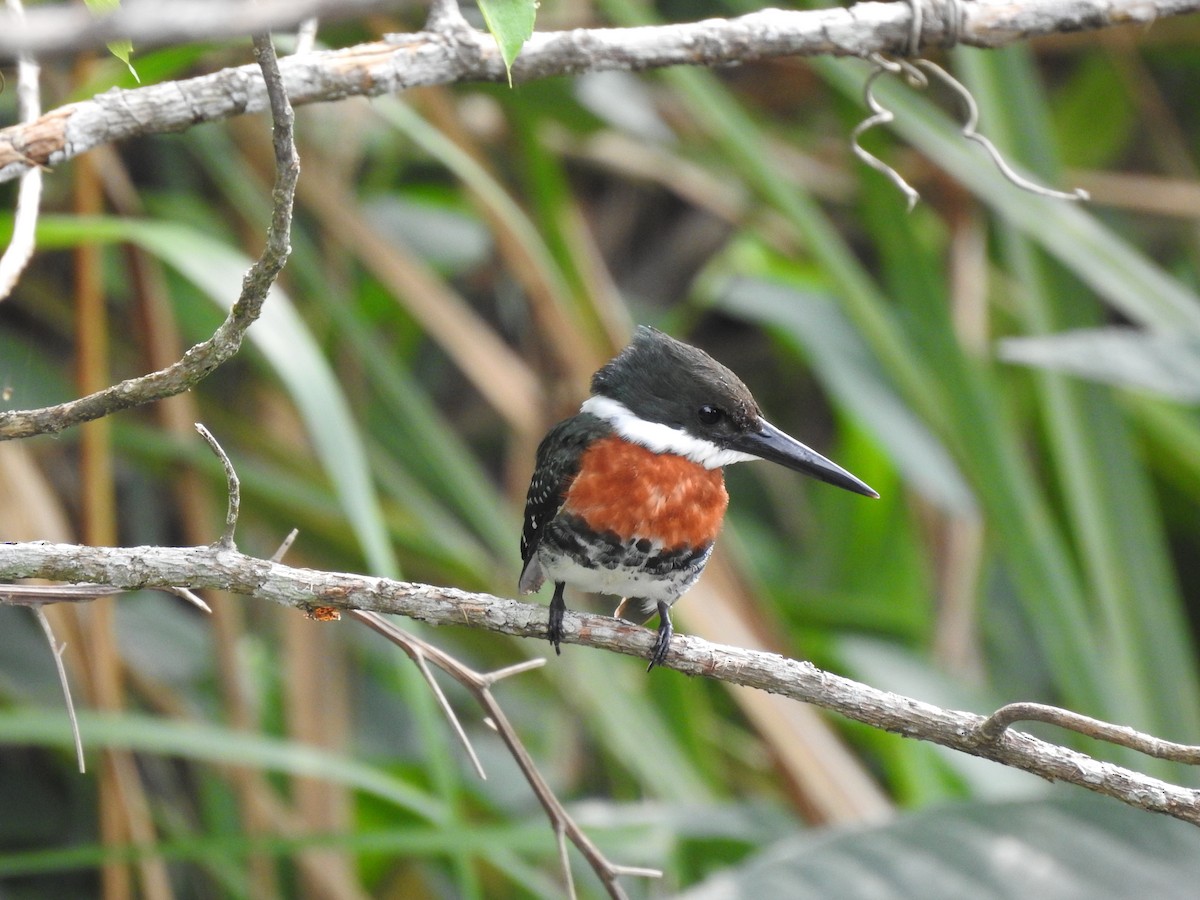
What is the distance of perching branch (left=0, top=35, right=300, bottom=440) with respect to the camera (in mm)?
1196

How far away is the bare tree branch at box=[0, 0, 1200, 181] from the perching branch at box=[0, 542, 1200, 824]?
1.84 feet

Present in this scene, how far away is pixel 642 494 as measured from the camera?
7.22ft

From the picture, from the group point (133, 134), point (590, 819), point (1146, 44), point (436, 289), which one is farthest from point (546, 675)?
point (1146, 44)

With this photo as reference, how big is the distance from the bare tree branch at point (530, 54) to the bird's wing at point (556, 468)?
0.66 metres

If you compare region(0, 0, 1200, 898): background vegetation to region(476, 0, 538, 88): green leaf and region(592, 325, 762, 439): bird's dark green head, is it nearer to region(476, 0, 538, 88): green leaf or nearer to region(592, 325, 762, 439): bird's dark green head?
region(592, 325, 762, 439): bird's dark green head

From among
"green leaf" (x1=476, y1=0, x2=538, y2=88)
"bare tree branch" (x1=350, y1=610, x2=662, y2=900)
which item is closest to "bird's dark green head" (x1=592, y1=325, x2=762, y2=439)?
"bare tree branch" (x1=350, y1=610, x2=662, y2=900)

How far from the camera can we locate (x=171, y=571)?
4.75ft

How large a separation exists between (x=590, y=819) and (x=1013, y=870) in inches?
50.4

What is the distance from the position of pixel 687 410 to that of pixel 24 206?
1082 mm

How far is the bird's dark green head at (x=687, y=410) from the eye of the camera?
2.17 m

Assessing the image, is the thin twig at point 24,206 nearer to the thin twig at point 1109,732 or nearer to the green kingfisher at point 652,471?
the green kingfisher at point 652,471

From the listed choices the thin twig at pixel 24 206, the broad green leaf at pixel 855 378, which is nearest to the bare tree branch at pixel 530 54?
the thin twig at pixel 24 206

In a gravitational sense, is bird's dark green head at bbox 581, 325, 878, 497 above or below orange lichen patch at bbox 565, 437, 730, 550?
above

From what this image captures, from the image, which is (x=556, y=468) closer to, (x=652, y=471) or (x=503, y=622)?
(x=652, y=471)
